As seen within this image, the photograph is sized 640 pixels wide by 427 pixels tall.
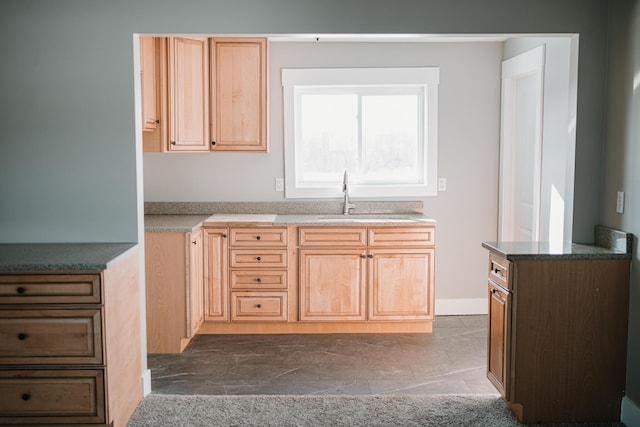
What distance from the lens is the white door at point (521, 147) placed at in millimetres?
4602

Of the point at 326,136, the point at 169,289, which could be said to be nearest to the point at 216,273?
the point at 169,289

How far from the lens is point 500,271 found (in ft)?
11.1

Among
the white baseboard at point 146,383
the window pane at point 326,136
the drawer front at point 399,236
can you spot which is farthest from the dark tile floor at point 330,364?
the window pane at point 326,136

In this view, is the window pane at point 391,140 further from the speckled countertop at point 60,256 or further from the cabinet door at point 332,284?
the speckled countertop at point 60,256

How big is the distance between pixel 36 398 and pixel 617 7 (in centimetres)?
330

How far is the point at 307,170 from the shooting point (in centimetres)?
552

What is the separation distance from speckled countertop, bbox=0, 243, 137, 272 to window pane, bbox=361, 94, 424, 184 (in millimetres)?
2536

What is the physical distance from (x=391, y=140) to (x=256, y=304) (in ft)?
5.66

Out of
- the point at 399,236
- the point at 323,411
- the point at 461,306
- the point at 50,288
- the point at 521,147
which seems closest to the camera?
the point at 50,288

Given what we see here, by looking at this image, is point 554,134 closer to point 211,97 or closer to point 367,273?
point 367,273

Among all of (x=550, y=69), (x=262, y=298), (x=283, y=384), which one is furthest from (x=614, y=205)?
(x=262, y=298)

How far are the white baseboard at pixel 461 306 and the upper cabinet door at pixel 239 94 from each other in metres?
1.94

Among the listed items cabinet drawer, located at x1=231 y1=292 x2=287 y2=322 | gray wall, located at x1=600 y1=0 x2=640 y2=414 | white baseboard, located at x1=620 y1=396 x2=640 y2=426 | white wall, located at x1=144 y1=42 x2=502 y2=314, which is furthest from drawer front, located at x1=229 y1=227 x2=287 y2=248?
white baseboard, located at x1=620 y1=396 x2=640 y2=426

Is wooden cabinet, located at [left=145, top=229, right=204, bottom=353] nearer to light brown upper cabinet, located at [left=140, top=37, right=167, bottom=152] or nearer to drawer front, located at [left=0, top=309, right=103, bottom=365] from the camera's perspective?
light brown upper cabinet, located at [left=140, top=37, right=167, bottom=152]
